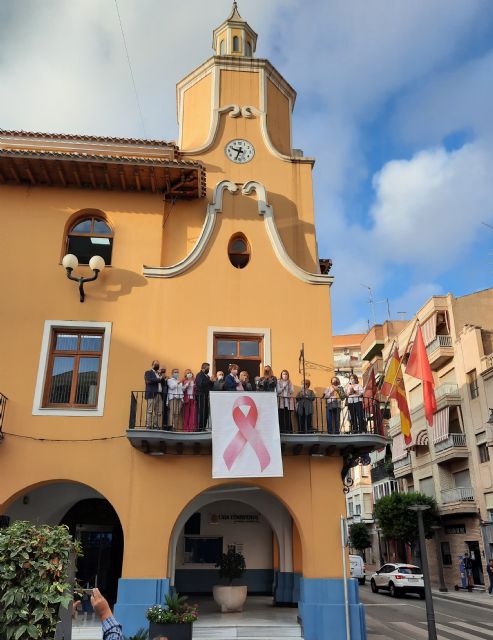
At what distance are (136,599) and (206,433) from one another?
12.8ft

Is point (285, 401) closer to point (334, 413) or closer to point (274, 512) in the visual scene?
point (334, 413)

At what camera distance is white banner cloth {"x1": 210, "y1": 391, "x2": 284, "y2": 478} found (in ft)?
41.3

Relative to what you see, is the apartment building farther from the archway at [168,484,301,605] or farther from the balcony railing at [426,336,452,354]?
the archway at [168,484,301,605]

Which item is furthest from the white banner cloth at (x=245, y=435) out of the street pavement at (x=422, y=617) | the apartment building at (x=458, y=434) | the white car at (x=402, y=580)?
the apartment building at (x=458, y=434)

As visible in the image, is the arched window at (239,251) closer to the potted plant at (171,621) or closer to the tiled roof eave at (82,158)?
the tiled roof eave at (82,158)

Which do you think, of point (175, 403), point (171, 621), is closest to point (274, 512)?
point (175, 403)

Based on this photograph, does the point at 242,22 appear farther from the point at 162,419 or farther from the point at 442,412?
the point at 442,412

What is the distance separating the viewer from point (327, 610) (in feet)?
41.2

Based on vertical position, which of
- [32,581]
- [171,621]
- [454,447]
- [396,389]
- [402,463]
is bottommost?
[171,621]

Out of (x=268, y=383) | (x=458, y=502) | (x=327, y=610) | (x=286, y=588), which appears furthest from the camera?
(x=458, y=502)

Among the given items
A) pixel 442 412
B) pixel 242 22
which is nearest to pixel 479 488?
pixel 442 412

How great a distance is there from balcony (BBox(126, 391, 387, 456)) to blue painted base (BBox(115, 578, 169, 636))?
112 inches

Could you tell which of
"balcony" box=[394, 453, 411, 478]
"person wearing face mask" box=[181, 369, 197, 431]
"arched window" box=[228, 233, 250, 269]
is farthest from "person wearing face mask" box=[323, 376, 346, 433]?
"balcony" box=[394, 453, 411, 478]

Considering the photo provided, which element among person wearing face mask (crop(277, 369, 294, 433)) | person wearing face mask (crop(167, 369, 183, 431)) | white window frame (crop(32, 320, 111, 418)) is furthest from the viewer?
white window frame (crop(32, 320, 111, 418))
